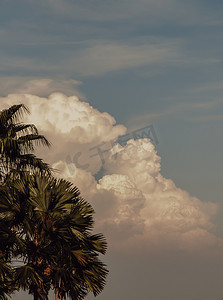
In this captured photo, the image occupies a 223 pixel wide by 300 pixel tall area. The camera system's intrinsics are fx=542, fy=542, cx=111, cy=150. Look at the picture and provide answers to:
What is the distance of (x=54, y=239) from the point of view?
22.8 meters

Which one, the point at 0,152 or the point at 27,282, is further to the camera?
the point at 0,152

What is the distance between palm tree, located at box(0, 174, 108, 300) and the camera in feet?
72.4

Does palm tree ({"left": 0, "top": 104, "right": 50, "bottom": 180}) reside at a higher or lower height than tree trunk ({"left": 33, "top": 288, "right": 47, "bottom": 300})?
higher

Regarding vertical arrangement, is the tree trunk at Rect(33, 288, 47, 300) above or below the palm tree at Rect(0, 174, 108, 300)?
below

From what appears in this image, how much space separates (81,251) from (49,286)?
201 cm

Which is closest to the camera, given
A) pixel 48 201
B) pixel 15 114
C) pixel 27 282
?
pixel 27 282

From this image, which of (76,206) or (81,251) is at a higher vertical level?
(76,206)

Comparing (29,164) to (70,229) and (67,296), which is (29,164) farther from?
(67,296)

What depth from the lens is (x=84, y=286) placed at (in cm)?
2241

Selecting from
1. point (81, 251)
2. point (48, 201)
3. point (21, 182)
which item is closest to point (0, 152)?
point (21, 182)

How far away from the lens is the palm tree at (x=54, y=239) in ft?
72.4

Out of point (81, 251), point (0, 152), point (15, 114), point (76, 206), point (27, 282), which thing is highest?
point (15, 114)

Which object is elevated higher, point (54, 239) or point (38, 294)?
point (54, 239)

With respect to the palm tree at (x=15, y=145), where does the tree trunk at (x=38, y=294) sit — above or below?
below
